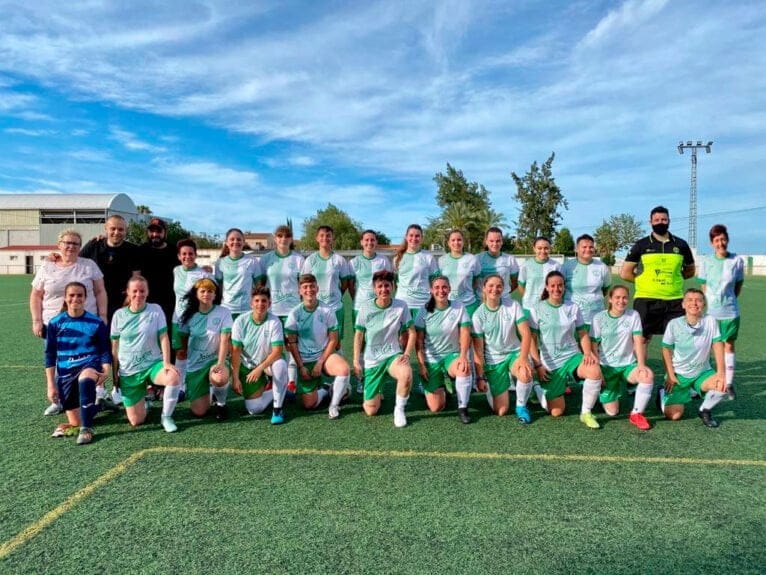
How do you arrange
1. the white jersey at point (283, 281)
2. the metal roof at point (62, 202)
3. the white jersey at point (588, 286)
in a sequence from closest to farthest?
the white jersey at point (588, 286) < the white jersey at point (283, 281) < the metal roof at point (62, 202)

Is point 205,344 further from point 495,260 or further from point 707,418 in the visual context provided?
point 707,418

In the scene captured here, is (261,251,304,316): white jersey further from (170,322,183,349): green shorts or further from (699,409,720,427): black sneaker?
(699,409,720,427): black sneaker

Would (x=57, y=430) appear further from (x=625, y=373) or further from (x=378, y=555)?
(x=625, y=373)

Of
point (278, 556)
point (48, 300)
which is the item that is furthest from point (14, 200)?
point (278, 556)

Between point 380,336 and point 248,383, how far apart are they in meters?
1.31

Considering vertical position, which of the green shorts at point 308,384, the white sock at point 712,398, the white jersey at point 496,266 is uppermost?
the white jersey at point 496,266

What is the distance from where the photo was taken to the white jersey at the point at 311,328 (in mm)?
5090

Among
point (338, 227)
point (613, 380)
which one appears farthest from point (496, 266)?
point (338, 227)

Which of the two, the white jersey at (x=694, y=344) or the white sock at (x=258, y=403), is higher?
the white jersey at (x=694, y=344)

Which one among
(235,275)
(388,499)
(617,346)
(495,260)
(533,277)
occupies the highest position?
(495,260)

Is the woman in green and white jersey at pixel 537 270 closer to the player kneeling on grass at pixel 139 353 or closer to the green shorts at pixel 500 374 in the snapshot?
the green shorts at pixel 500 374

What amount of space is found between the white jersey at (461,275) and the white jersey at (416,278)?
0.15 meters

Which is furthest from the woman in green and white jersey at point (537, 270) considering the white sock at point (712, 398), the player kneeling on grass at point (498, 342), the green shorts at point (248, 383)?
the green shorts at point (248, 383)

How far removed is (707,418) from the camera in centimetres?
444
